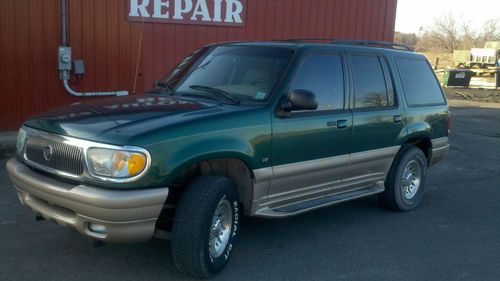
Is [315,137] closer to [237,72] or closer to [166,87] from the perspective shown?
[237,72]

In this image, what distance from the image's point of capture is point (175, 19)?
32.7 feet

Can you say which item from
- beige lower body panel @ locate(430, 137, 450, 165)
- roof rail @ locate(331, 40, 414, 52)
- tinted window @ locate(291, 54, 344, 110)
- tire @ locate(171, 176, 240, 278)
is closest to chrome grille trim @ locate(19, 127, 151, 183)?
tire @ locate(171, 176, 240, 278)

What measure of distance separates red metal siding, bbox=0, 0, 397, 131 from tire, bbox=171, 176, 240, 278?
6.14 meters

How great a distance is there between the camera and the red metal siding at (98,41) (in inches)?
349

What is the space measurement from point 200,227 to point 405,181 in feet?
10.6

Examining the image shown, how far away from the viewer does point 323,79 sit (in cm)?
503

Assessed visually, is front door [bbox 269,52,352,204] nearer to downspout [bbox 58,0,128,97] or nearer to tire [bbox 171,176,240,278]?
tire [bbox 171,176,240,278]

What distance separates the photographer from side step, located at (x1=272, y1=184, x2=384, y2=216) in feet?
15.6

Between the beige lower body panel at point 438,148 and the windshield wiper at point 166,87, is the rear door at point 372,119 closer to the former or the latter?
the beige lower body panel at point 438,148

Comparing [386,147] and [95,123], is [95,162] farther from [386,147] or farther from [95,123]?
[386,147]

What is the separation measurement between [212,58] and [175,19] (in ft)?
16.6

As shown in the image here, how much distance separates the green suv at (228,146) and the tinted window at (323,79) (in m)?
0.01

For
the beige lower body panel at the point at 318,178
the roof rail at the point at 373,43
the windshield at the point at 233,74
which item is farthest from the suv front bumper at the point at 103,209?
the roof rail at the point at 373,43

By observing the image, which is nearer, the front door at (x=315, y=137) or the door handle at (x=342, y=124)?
the front door at (x=315, y=137)
